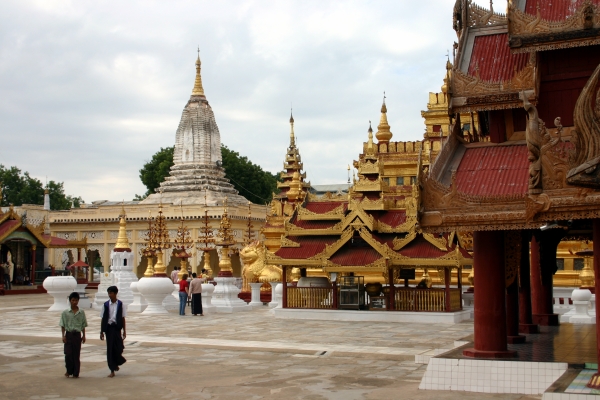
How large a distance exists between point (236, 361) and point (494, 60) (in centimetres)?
680

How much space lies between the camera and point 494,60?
12.1 m

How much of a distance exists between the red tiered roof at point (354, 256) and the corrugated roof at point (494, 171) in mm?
11873

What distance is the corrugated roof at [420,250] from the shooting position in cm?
2264

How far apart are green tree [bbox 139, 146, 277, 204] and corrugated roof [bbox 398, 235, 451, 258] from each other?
5241cm

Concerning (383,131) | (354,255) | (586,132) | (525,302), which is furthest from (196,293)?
(383,131)

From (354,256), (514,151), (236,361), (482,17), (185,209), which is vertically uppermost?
(482,17)

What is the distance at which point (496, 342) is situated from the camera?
10656 mm

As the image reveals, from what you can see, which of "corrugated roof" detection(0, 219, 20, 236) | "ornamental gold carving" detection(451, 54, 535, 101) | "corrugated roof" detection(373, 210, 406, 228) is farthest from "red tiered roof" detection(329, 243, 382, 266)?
"corrugated roof" detection(0, 219, 20, 236)

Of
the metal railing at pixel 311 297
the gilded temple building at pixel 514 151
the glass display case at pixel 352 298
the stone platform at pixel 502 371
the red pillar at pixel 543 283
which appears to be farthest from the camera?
the metal railing at pixel 311 297

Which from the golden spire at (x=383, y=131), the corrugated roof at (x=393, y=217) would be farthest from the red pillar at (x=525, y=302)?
the golden spire at (x=383, y=131)

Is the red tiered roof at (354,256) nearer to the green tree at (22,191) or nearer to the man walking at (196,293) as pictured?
the man walking at (196,293)

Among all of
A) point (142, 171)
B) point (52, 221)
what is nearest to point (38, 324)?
point (52, 221)

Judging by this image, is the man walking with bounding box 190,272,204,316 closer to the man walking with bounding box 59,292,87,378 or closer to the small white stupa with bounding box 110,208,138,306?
the small white stupa with bounding box 110,208,138,306

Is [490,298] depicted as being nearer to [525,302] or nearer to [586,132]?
[586,132]
